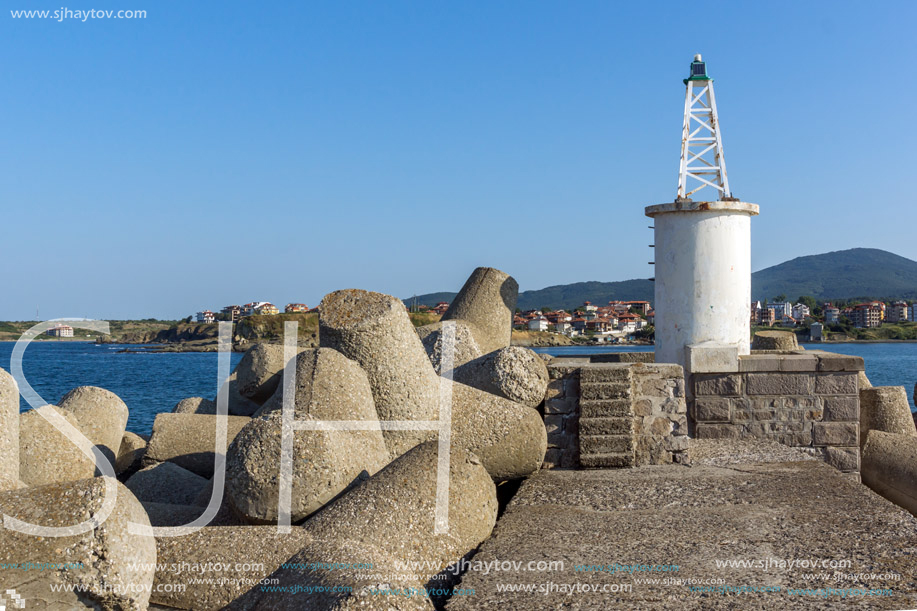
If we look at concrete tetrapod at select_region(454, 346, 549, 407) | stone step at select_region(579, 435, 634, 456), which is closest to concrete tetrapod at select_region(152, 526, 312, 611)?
concrete tetrapod at select_region(454, 346, 549, 407)

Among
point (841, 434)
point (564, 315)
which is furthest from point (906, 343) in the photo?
point (841, 434)

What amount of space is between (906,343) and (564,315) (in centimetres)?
5966

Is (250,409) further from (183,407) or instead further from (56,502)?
(56,502)

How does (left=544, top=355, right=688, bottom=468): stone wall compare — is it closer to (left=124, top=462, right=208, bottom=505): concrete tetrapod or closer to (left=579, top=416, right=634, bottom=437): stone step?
(left=579, top=416, right=634, bottom=437): stone step

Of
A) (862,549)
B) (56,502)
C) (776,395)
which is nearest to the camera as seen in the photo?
(56,502)

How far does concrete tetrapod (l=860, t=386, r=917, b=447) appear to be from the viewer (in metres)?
8.90

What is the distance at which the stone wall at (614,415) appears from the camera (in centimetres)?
585

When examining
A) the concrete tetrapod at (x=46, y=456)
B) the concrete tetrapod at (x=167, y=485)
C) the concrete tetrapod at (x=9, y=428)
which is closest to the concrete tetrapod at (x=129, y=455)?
the concrete tetrapod at (x=167, y=485)

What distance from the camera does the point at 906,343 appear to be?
4466 inches

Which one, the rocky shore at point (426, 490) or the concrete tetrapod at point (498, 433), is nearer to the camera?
the rocky shore at point (426, 490)

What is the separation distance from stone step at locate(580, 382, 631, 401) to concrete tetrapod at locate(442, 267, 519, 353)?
9.97ft

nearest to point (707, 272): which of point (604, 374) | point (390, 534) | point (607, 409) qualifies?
point (604, 374)

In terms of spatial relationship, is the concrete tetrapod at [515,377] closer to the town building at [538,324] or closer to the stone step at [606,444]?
the stone step at [606,444]

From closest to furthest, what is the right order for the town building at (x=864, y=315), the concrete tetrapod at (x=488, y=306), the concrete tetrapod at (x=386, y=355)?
the concrete tetrapod at (x=386, y=355), the concrete tetrapod at (x=488, y=306), the town building at (x=864, y=315)
